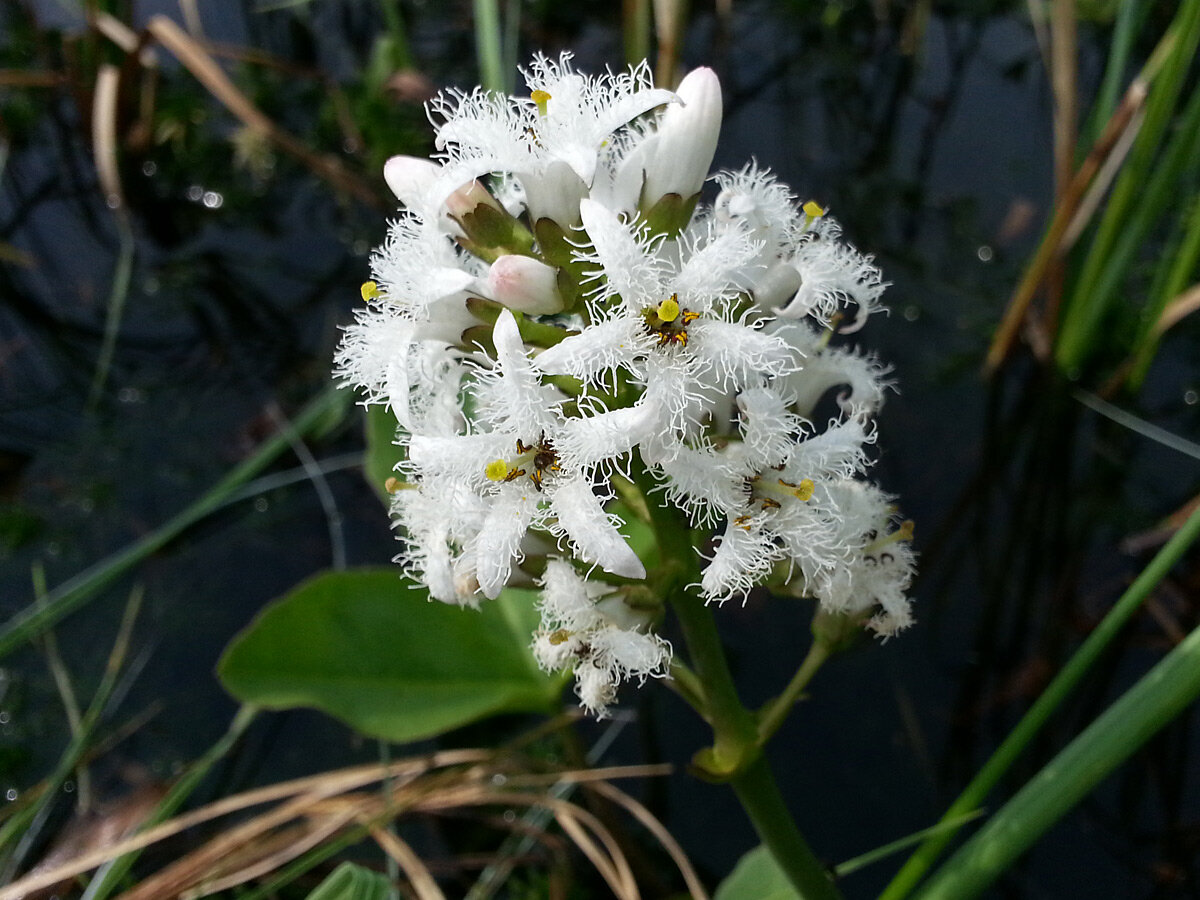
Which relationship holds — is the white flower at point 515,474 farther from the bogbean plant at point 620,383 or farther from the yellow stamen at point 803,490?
the yellow stamen at point 803,490

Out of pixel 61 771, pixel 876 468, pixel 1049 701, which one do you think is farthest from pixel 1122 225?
pixel 61 771

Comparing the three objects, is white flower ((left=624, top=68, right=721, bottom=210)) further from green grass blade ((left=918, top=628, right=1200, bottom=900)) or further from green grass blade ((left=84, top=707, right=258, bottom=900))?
green grass blade ((left=84, top=707, right=258, bottom=900))

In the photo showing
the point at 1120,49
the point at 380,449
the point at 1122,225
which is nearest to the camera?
the point at 380,449

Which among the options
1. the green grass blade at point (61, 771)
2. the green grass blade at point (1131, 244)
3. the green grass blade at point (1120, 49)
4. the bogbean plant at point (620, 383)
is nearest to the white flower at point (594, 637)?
the bogbean plant at point (620, 383)

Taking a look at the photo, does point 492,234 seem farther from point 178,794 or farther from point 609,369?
point 178,794

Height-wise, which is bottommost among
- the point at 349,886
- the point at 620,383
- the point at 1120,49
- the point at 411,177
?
the point at 349,886

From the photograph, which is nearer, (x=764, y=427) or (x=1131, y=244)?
(x=764, y=427)

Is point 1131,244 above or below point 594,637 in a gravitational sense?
above

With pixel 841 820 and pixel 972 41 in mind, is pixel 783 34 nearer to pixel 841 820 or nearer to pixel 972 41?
pixel 972 41
